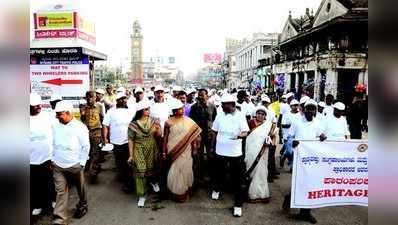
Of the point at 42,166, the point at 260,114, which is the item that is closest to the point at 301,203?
the point at 260,114

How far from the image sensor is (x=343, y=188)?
4.75 meters

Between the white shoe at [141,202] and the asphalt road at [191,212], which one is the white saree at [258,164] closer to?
the asphalt road at [191,212]

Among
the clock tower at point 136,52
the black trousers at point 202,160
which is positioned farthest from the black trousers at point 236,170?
the clock tower at point 136,52

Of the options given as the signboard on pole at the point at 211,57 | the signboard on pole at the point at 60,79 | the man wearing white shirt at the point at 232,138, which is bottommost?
the man wearing white shirt at the point at 232,138

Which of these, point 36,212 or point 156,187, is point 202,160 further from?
point 36,212

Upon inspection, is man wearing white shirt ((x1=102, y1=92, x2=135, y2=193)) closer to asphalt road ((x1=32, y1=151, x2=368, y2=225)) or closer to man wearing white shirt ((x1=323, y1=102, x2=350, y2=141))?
asphalt road ((x1=32, y1=151, x2=368, y2=225))

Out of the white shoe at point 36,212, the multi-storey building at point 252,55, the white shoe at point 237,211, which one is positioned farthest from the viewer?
the multi-storey building at point 252,55

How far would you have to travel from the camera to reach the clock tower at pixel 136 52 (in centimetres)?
10482

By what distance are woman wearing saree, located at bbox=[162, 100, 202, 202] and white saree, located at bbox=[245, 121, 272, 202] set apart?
39.2 inches

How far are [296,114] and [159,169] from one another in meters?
3.43

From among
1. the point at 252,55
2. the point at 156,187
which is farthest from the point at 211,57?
the point at 156,187

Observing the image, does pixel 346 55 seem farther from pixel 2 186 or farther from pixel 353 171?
pixel 2 186

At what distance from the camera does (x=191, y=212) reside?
5.42 m

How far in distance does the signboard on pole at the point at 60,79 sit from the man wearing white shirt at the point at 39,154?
12.0 ft
